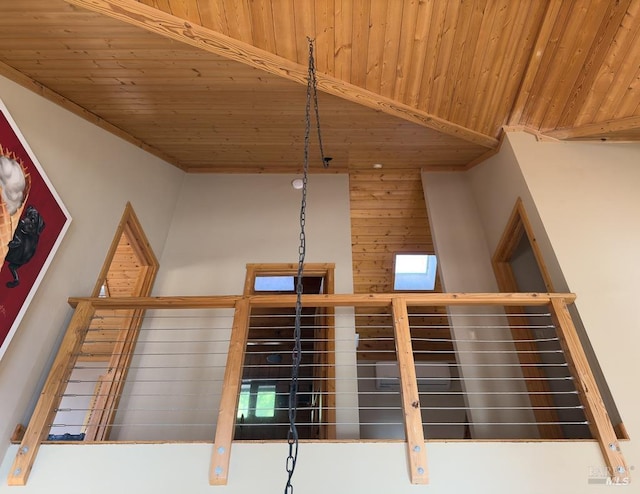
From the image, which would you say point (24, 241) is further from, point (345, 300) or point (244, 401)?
point (244, 401)

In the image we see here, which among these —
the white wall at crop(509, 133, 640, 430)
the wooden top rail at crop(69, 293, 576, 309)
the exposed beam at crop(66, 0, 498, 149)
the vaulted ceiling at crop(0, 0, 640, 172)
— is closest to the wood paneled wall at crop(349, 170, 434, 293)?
the vaulted ceiling at crop(0, 0, 640, 172)

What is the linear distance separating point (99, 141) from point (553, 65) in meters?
3.81

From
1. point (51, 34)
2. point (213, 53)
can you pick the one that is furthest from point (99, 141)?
point (213, 53)

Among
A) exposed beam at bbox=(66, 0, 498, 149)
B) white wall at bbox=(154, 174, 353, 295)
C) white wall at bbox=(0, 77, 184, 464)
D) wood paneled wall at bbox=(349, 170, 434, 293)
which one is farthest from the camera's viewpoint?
wood paneled wall at bbox=(349, 170, 434, 293)

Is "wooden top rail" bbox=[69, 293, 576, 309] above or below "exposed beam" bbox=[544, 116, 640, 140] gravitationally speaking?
below

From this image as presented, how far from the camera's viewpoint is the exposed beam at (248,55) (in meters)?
2.50

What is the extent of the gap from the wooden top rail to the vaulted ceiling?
164 centimetres

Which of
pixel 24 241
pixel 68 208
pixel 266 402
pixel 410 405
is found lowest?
pixel 410 405

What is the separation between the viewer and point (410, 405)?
7.12ft

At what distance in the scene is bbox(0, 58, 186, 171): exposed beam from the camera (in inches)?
97.2

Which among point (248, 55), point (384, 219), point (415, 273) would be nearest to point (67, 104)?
point (248, 55)

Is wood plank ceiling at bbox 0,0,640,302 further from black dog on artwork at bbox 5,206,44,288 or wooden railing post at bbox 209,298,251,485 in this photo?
wooden railing post at bbox 209,298,251,485

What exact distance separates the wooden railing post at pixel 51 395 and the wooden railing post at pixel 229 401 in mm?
1045

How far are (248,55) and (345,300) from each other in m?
2.01
